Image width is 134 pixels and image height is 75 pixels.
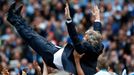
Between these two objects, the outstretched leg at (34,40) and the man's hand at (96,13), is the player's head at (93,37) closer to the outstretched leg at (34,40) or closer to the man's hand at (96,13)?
the outstretched leg at (34,40)

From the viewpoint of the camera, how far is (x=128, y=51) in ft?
53.4

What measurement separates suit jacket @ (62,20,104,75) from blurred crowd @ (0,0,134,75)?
20.8 ft

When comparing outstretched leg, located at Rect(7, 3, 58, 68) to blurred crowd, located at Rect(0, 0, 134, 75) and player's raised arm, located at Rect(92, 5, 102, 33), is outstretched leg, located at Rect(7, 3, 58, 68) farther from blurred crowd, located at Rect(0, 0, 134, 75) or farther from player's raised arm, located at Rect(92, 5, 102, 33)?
blurred crowd, located at Rect(0, 0, 134, 75)

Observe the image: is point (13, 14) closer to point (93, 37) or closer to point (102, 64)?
point (93, 37)

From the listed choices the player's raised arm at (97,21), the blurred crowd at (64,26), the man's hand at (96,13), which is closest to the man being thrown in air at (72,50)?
the player's raised arm at (97,21)

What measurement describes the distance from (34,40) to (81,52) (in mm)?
884

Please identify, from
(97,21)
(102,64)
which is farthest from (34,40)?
(102,64)

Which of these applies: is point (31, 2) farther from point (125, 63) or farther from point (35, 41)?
point (35, 41)

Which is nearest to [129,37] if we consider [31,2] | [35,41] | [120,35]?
[120,35]

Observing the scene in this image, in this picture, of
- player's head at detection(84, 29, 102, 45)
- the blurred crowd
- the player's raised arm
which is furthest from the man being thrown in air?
the blurred crowd

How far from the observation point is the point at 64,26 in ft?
61.1

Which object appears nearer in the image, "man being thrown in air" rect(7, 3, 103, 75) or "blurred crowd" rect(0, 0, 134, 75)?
"man being thrown in air" rect(7, 3, 103, 75)

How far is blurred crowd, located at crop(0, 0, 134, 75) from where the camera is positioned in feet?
54.2

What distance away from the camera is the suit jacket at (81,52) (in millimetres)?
8797
